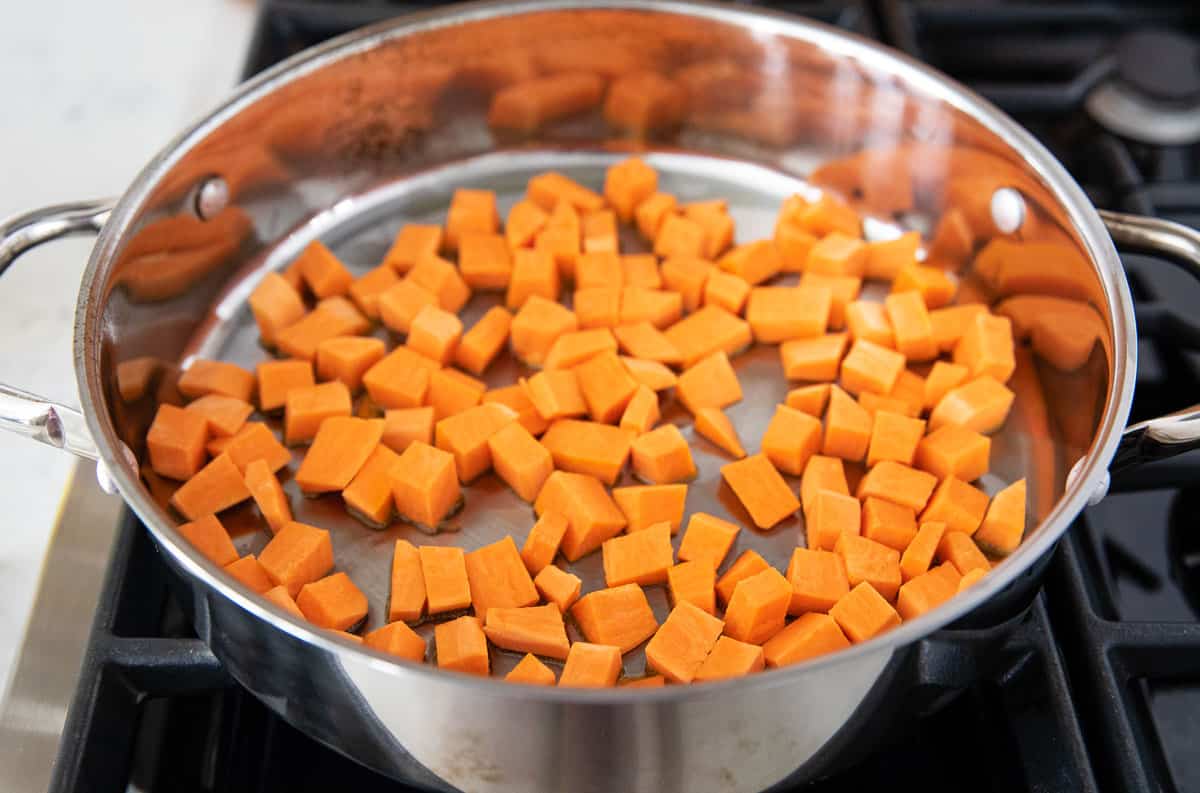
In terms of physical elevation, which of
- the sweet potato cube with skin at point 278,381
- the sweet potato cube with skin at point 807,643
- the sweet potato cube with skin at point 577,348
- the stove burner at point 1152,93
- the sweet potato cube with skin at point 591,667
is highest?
the stove burner at point 1152,93

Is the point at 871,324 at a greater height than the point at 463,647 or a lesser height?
greater

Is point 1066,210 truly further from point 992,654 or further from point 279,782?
point 279,782

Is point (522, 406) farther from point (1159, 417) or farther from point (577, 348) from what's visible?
point (1159, 417)

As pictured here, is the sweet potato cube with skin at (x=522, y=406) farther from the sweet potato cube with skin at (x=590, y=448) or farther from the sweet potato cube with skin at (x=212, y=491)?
the sweet potato cube with skin at (x=212, y=491)

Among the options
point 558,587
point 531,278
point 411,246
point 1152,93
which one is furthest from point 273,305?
point 1152,93

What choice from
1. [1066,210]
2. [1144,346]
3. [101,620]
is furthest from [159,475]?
[1144,346]

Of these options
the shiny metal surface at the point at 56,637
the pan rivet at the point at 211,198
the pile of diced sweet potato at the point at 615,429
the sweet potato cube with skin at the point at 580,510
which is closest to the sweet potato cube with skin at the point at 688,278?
the pile of diced sweet potato at the point at 615,429

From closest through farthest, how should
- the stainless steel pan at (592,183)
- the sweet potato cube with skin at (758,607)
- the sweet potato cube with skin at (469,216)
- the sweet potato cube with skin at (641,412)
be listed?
the stainless steel pan at (592,183), the sweet potato cube with skin at (758,607), the sweet potato cube with skin at (641,412), the sweet potato cube with skin at (469,216)
